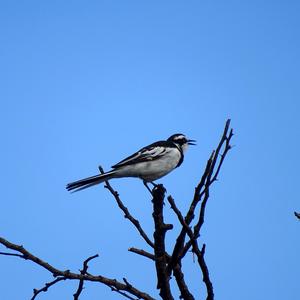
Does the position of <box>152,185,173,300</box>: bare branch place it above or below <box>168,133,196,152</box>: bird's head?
below

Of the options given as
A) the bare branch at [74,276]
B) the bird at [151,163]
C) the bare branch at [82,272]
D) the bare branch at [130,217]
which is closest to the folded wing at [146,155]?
the bird at [151,163]

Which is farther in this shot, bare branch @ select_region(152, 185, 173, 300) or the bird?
the bird

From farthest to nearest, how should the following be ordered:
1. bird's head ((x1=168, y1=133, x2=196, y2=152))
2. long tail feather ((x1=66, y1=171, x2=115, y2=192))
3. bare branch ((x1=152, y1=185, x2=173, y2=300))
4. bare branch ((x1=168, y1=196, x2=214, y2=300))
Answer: bird's head ((x1=168, y1=133, x2=196, y2=152)) → long tail feather ((x1=66, y1=171, x2=115, y2=192)) → bare branch ((x1=152, y1=185, x2=173, y2=300)) → bare branch ((x1=168, y1=196, x2=214, y2=300))

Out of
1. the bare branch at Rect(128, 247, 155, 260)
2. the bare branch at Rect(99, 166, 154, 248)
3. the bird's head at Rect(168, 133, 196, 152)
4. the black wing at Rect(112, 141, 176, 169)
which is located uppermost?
the bird's head at Rect(168, 133, 196, 152)

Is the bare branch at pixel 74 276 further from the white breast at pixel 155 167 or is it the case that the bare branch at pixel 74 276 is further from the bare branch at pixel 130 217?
the white breast at pixel 155 167

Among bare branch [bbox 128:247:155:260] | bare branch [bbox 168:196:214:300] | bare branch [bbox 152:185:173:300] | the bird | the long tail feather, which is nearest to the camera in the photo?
bare branch [bbox 168:196:214:300]

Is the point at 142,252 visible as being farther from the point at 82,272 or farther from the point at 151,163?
the point at 151,163

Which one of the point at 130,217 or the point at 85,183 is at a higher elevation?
the point at 85,183

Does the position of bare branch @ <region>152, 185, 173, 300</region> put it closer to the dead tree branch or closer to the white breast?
the dead tree branch

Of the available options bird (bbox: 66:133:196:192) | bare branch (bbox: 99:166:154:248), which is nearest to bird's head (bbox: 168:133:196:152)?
bird (bbox: 66:133:196:192)

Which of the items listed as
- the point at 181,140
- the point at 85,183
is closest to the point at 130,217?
the point at 85,183

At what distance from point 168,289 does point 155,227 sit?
705 millimetres

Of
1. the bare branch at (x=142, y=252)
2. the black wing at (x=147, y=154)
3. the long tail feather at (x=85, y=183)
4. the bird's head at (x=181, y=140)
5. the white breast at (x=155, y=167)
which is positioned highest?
the bird's head at (x=181, y=140)

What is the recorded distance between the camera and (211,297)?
10.3 ft
